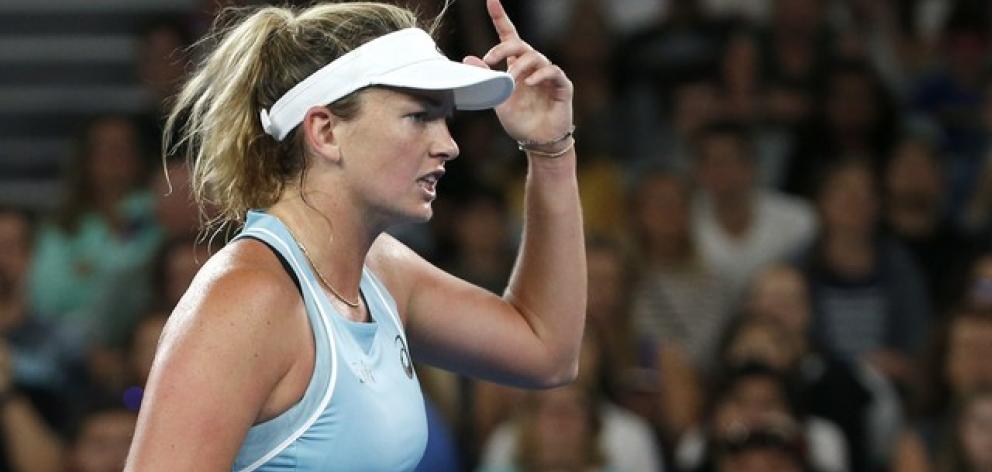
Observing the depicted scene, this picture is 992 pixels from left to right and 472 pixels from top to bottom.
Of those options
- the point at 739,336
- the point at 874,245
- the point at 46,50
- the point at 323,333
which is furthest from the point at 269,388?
the point at 46,50

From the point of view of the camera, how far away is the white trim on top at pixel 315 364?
2367 millimetres

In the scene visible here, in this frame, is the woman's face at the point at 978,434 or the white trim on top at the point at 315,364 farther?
the woman's face at the point at 978,434

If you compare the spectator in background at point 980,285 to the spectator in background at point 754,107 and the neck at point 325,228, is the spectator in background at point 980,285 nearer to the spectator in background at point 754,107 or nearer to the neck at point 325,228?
the spectator in background at point 754,107

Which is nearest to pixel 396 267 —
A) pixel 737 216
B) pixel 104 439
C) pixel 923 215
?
pixel 104 439

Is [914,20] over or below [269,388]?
below

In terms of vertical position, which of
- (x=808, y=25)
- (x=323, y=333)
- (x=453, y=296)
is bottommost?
(x=808, y=25)

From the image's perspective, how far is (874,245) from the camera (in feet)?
21.2

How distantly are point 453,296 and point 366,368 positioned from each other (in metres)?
0.43

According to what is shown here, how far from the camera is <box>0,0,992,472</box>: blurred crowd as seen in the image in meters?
5.55

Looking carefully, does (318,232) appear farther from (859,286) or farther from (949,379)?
(859,286)

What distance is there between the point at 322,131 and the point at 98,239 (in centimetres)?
456

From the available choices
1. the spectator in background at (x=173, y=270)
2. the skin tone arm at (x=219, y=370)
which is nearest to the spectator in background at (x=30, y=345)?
the spectator in background at (x=173, y=270)

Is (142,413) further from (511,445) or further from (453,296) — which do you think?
(511,445)

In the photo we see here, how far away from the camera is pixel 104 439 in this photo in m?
5.36
